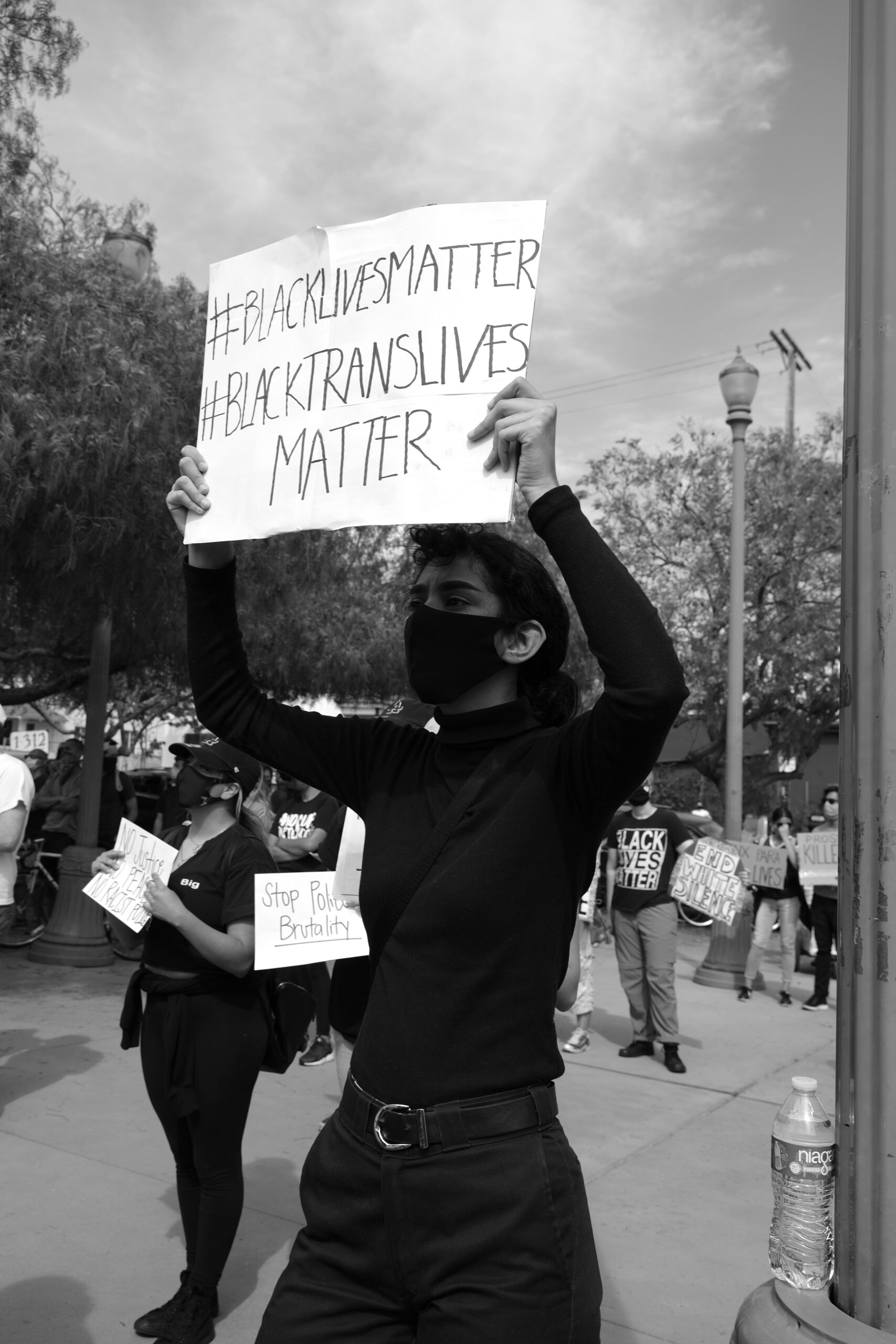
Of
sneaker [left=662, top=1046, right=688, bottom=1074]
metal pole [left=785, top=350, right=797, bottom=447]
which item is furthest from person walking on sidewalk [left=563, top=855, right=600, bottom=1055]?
metal pole [left=785, top=350, right=797, bottom=447]

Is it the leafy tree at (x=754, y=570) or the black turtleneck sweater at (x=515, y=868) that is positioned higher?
the leafy tree at (x=754, y=570)

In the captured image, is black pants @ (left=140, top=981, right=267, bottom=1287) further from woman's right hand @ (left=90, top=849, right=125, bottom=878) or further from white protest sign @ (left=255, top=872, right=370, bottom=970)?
woman's right hand @ (left=90, top=849, right=125, bottom=878)

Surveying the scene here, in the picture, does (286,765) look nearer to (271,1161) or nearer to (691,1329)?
(691,1329)

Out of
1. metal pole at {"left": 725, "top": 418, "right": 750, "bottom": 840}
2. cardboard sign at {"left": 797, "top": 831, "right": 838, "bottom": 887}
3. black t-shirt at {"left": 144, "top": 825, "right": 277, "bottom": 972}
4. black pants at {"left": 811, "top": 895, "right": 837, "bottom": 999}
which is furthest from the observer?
metal pole at {"left": 725, "top": 418, "right": 750, "bottom": 840}

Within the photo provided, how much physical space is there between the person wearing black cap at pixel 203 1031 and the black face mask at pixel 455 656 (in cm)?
187

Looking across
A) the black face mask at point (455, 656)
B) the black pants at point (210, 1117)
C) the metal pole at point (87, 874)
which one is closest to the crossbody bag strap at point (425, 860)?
the black face mask at point (455, 656)

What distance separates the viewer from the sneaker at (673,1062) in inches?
304

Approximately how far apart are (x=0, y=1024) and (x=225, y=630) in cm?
642

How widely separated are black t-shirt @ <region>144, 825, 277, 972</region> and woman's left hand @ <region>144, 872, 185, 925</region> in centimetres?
15

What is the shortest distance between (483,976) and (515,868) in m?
0.18

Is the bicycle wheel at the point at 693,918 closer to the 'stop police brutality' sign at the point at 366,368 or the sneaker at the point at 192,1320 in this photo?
the sneaker at the point at 192,1320

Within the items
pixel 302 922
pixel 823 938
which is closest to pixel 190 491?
pixel 302 922

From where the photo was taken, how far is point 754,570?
1847cm

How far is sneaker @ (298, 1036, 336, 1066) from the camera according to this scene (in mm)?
7492
